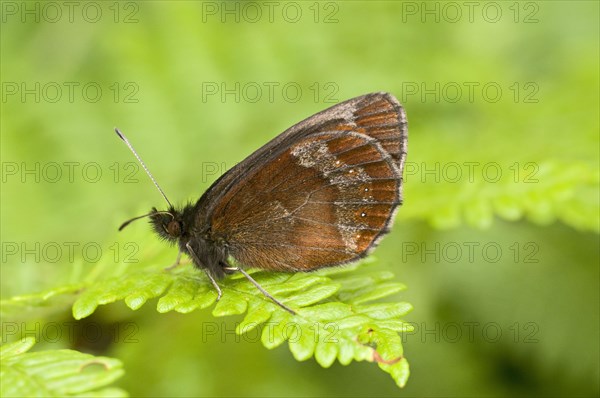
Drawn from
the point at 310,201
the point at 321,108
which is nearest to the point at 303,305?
the point at 310,201

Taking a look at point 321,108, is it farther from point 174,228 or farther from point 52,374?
point 52,374

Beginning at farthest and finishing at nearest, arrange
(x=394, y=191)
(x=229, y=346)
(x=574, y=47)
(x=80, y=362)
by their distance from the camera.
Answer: (x=574, y=47) → (x=229, y=346) → (x=394, y=191) → (x=80, y=362)

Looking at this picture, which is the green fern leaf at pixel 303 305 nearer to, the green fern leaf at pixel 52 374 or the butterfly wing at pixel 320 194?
the butterfly wing at pixel 320 194

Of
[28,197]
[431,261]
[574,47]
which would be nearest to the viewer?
[431,261]

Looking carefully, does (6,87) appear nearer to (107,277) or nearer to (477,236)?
(107,277)

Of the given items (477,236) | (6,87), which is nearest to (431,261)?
(477,236)

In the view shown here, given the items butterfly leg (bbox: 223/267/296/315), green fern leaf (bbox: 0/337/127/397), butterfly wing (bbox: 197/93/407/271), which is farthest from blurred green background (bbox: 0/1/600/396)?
green fern leaf (bbox: 0/337/127/397)

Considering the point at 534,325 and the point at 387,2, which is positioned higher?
the point at 387,2
